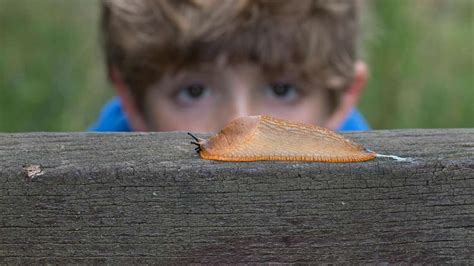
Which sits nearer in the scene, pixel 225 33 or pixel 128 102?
pixel 225 33

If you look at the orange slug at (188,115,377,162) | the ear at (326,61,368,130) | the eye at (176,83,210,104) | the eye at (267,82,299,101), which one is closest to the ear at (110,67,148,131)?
the eye at (176,83,210,104)

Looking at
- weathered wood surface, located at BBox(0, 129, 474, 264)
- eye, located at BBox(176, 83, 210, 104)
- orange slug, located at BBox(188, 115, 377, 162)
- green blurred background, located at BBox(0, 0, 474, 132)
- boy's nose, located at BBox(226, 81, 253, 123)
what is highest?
green blurred background, located at BBox(0, 0, 474, 132)

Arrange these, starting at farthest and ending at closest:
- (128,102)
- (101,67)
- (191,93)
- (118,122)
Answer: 1. (101,67)
2. (118,122)
3. (128,102)
4. (191,93)

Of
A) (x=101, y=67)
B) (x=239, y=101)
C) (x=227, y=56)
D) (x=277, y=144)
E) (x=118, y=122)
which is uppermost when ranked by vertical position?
(x=101, y=67)

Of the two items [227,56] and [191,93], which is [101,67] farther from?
[227,56]

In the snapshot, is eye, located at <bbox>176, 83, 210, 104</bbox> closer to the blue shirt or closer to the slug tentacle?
the blue shirt

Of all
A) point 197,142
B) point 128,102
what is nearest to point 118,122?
point 128,102
